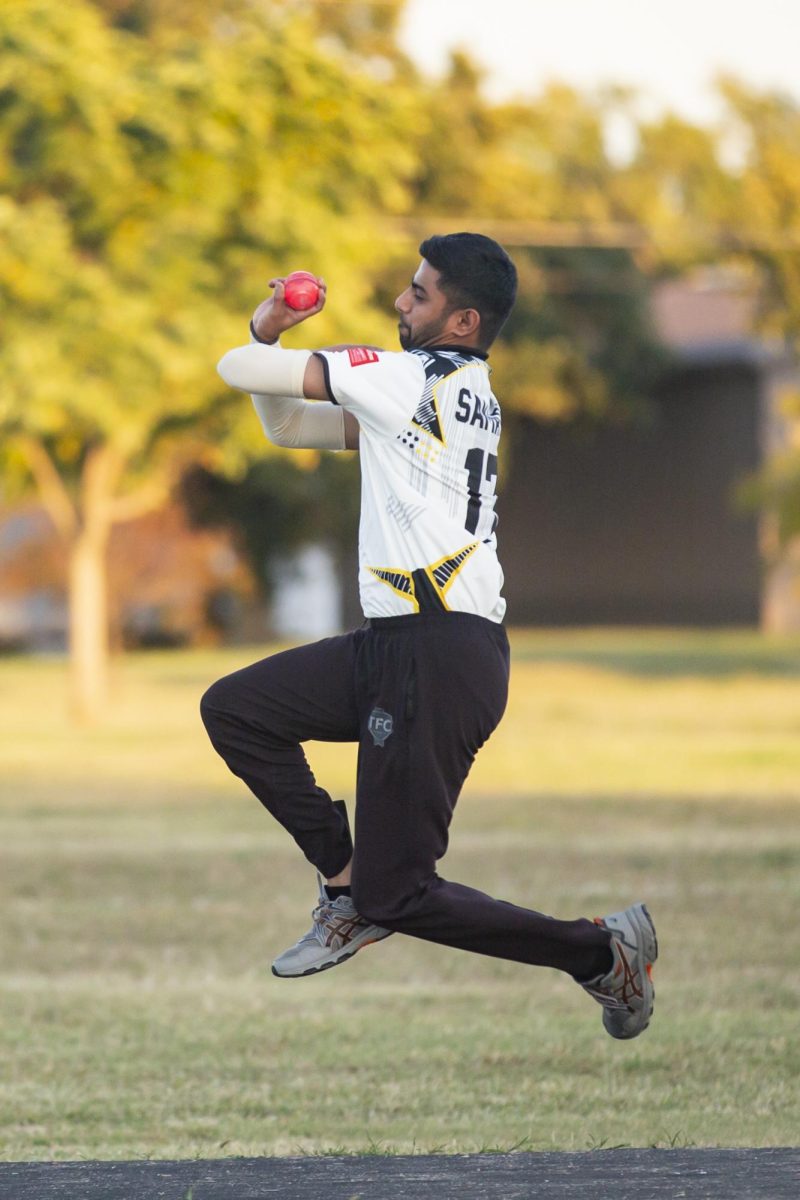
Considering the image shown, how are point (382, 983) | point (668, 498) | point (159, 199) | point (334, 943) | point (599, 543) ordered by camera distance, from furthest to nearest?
point (599, 543)
point (668, 498)
point (159, 199)
point (382, 983)
point (334, 943)

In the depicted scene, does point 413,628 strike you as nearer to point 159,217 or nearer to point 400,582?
point 400,582

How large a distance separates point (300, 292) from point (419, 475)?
1.89ft

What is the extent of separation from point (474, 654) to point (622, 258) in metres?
38.2

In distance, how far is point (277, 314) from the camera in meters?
5.20

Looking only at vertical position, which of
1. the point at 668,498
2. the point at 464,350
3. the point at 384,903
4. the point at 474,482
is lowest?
the point at 384,903

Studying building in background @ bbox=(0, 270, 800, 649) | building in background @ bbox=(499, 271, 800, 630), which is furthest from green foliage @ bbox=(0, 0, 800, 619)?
building in background @ bbox=(499, 271, 800, 630)

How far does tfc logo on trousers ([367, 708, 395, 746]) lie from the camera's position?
17.0 feet

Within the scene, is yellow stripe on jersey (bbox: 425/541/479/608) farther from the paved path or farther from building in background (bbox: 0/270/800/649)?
building in background (bbox: 0/270/800/649)

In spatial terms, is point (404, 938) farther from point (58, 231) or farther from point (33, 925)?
point (58, 231)

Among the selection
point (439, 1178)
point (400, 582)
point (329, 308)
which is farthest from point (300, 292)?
point (329, 308)

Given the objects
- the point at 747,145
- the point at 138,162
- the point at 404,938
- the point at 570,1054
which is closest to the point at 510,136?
the point at 747,145

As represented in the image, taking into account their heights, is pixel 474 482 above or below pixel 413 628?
above

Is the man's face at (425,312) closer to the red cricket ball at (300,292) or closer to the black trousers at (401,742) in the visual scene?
the red cricket ball at (300,292)

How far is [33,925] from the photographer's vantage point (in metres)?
10.4
